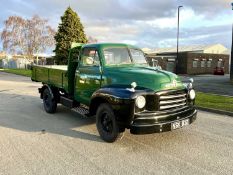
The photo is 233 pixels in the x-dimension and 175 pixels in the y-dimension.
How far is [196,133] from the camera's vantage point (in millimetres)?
7055

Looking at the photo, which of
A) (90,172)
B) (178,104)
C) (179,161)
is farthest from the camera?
(178,104)

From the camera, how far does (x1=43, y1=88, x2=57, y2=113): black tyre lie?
30.7 feet

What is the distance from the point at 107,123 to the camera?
6426 millimetres

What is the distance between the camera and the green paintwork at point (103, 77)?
6.12 metres

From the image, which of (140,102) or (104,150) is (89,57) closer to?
(140,102)

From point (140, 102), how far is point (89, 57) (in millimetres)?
2248

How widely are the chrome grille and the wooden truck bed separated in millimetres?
3423

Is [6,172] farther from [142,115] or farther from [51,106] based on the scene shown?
[51,106]

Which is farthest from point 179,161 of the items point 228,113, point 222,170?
point 228,113

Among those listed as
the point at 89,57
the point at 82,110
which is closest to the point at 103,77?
the point at 89,57

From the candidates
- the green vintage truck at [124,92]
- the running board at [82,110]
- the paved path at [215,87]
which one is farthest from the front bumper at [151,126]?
the paved path at [215,87]

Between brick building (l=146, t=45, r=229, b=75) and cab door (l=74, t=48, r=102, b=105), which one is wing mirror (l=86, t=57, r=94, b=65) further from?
brick building (l=146, t=45, r=229, b=75)

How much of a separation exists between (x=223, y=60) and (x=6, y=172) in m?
56.5

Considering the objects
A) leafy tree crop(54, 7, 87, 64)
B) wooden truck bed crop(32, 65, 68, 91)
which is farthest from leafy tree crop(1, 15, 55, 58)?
wooden truck bed crop(32, 65, 68, 91)
